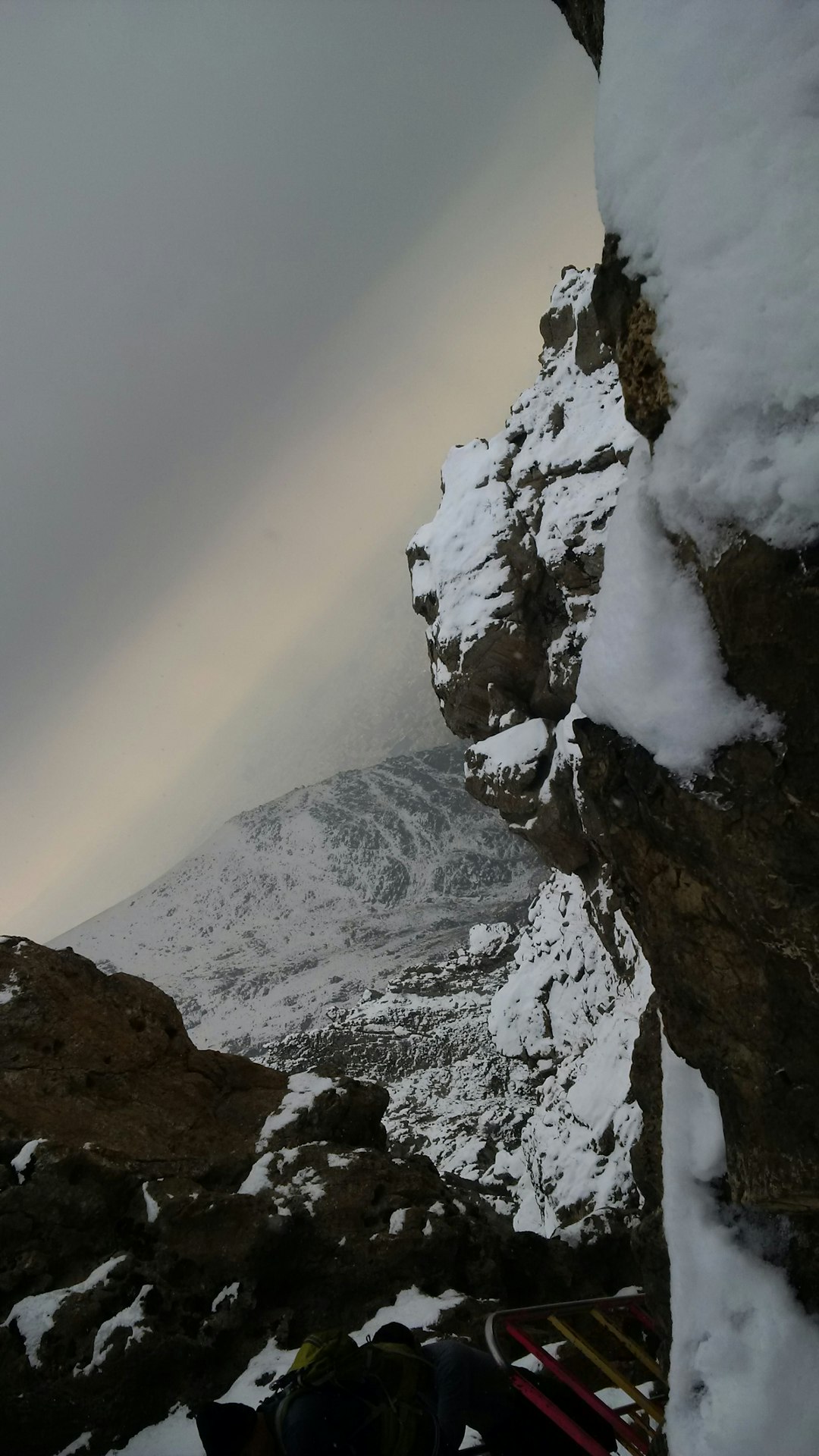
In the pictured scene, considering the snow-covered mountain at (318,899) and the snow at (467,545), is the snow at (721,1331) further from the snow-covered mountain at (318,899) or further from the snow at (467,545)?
the snow-covered mountain at (318,899)

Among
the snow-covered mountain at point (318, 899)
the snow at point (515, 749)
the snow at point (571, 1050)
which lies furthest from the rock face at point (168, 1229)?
the snow-covered mountain at point (318, 899)

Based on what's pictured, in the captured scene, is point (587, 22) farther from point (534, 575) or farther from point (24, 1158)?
point (534, 575)

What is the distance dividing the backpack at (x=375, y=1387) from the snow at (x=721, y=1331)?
1.34 metres

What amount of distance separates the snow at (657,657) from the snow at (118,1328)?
272 inches

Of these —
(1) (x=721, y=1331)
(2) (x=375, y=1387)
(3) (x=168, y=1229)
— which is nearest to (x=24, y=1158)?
(3) (x=168, y=1229)

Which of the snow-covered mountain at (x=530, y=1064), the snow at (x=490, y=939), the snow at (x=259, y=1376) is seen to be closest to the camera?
the snow at (x=259, y=1376)

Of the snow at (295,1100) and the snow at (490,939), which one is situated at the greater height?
the snow at (490,939)

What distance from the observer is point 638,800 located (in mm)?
4195

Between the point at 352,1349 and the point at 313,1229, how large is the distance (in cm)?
515

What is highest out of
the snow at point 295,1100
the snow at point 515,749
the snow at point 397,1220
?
the snow at point 515,749

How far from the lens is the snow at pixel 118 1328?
6828 millimetres

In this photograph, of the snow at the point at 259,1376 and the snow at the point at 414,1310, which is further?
the snow at the point at 414,1310

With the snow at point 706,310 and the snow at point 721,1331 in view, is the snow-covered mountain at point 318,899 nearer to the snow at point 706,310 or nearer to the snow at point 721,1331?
the snow at point 721,1331

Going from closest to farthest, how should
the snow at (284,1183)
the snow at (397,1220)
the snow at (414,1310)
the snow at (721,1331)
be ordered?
the snow at (721,1331)
the snow at (414,1310)
the snow at (397,1220)
the snow at (284,1183)
